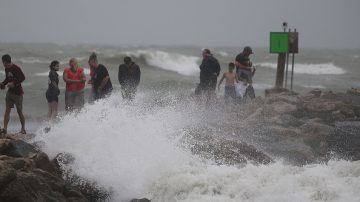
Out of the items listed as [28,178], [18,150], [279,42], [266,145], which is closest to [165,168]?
[18,150]

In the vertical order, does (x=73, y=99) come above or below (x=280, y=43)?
below

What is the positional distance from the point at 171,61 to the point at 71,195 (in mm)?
39977

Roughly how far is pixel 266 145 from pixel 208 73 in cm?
358

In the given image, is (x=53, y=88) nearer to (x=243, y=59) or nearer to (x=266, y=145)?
(x=266, y=145)

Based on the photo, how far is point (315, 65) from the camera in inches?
1874

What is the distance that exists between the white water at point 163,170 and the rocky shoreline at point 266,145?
389mm

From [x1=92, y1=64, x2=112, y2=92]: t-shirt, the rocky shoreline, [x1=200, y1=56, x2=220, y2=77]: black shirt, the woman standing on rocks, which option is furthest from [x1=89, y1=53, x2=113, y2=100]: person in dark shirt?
[x1=200, y1=56, x2=220, y2=77]: black shirt

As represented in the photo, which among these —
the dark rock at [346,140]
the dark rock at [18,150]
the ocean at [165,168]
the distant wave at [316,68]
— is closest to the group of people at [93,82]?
the ocean at [165,168]

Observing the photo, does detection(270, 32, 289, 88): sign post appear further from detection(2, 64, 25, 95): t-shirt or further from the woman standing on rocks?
detection(2, 64, 25, 95): t-shirt

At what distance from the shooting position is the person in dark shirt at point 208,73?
45.1ft

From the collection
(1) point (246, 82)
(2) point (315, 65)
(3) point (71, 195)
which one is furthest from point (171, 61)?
(3) point (71, 195)

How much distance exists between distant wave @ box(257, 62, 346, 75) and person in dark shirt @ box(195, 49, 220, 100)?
93.9 feet

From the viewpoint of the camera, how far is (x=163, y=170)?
28.7 feet

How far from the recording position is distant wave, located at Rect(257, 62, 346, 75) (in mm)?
42728
